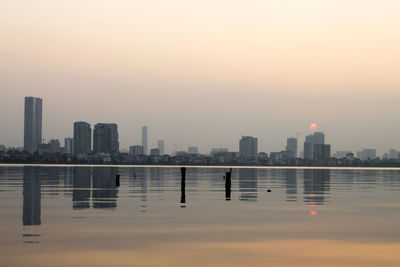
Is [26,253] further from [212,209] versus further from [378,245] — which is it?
[212,209]

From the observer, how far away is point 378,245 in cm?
3356

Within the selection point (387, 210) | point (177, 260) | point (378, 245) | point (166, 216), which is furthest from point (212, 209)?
point (177, 260)

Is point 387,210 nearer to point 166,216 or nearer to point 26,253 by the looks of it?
point 166,216

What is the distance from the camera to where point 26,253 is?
97.2 feet

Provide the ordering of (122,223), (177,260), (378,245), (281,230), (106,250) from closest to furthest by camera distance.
Answer: (177,260)
(106,250)
(378,245)
(281,230)
(122,223)

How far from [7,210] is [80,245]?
67.6ft

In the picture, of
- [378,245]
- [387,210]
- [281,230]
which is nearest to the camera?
[378,245]

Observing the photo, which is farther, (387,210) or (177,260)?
(387,210)

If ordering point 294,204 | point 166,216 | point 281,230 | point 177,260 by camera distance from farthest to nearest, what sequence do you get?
point 294,204
point 166,216
point 281,230
point 177,260

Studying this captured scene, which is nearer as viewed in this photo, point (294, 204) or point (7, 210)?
point (7, 210)

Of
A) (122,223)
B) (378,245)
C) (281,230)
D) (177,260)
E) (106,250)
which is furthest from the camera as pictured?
(122,223)

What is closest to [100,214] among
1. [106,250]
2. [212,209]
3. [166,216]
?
[166,216]

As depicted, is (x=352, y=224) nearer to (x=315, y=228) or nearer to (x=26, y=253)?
(x=315, y=228)

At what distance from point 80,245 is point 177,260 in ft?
19.1
